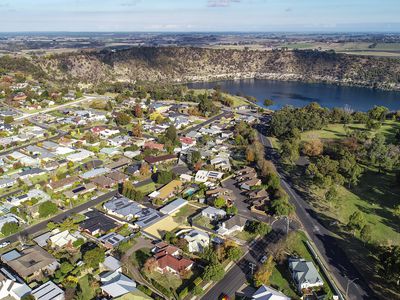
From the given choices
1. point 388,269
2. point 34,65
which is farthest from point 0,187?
point 34,65

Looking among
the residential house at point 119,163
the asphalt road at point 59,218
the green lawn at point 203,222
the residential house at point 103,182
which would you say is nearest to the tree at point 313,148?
the green lawn at point 203,222

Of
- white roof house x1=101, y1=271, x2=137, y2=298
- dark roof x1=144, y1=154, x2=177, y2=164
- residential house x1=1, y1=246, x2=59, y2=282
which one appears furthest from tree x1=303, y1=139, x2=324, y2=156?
residential house x1=1, y1=246, x2=59, y2=282

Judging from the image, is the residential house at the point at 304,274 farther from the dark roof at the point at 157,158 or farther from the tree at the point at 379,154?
the dark roof at the point at 157,158

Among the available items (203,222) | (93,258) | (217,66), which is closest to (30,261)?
(93,258)

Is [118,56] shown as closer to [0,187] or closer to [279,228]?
[0,187]

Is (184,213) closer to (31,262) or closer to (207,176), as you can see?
(207,176)
